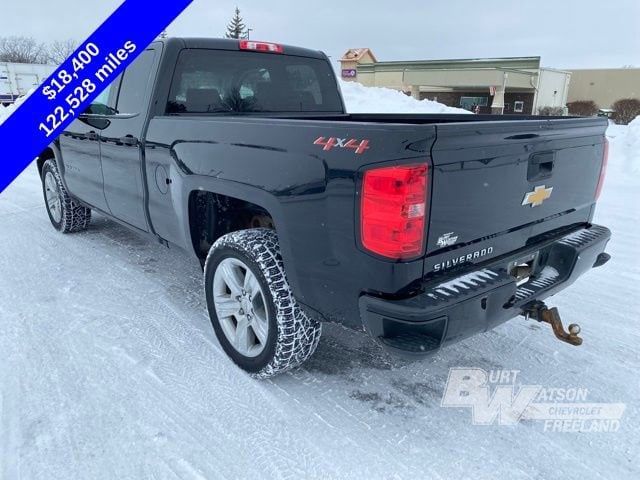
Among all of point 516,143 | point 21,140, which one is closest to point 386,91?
point 21,140

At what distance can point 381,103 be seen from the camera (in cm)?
1439

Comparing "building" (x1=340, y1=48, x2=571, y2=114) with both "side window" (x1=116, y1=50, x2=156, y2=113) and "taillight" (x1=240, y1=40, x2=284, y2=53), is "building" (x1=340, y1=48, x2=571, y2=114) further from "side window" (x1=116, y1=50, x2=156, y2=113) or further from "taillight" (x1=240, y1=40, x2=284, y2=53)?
"side window" (x1=116, y1=50, x2=156, y2=113)

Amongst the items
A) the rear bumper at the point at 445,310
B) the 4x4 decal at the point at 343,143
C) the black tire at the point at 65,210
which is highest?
the 4x4 decal at the point at 343,143

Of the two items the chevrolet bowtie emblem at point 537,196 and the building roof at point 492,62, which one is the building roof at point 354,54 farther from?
the chevrolet bowtie emblem at point 537,196

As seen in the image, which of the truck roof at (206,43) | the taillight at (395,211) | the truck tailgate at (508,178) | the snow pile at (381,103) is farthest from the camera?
the snow pile at (381,103)

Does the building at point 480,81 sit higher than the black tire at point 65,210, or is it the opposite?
the building at point 480,81

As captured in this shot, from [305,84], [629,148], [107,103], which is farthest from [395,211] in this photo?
[629,148]

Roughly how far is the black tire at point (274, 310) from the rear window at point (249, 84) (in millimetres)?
1275

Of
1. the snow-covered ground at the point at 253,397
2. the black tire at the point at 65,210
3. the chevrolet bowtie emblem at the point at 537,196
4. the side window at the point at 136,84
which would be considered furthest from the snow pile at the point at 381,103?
the chevrolet bowtie emblem at the point at 537,196

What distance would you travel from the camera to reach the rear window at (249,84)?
11.3 feet

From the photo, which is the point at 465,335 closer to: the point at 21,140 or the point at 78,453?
the point at 78,453

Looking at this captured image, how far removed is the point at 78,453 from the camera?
217 cm

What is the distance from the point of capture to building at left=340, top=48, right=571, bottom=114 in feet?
107

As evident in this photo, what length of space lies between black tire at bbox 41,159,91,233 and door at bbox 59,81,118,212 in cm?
26
